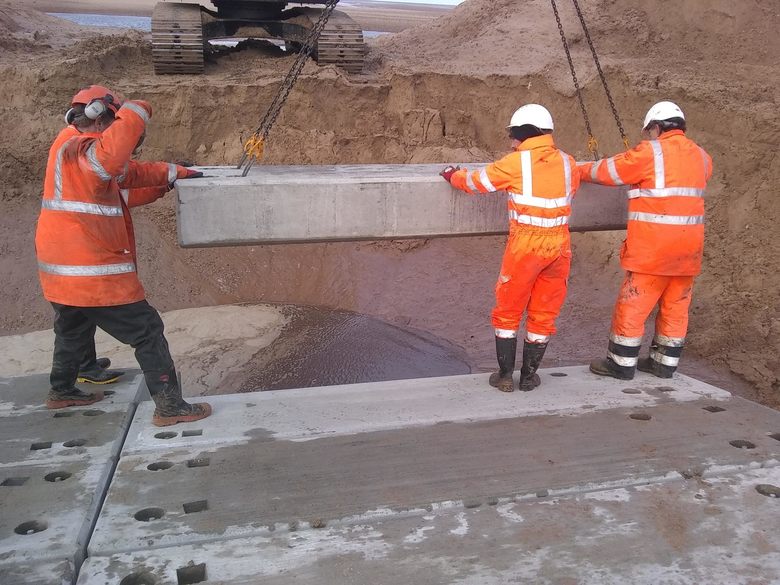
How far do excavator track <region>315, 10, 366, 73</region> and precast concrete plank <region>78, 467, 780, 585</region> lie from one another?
8.15 metres

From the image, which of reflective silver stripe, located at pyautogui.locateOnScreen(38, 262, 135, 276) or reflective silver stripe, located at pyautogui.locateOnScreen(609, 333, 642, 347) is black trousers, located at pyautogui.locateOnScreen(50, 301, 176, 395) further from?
reflective silver stripe, located at pyautogui.locateOnScreen(609, 333, 642, 347)

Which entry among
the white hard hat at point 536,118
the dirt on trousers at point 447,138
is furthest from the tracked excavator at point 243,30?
the white hard hat at point 536,118

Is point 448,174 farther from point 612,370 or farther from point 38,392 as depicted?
Answer: point 38,392

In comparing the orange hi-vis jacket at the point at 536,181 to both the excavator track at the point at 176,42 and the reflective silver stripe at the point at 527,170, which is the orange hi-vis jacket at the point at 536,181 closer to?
the reflective silver stripe at the point at 527,170

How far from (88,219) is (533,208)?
248cm

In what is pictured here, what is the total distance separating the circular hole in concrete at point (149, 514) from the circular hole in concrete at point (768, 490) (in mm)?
2613

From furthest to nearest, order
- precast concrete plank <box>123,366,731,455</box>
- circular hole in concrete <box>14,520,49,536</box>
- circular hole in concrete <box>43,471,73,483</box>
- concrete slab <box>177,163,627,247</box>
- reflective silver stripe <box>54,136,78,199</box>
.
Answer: concrete slab <box>177,163,627,247</box> → precast concrete plank <box>123,366,731,455</box> → reflective silver stripe <box>54,136,78,199</box> → circular hole in concrete <box>43,471,73,483</box> → circular hole in concrete <box>14,520,49,536</box>

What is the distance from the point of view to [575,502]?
288 cm

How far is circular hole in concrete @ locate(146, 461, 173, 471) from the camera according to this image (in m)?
3.12

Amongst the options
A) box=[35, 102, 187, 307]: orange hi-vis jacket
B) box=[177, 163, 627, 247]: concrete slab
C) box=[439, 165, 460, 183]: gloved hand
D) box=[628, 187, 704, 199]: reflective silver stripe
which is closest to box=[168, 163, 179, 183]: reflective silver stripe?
box=[177, 163, 627, 247]: concrete slab

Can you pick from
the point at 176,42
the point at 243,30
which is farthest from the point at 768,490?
the point at 243,30

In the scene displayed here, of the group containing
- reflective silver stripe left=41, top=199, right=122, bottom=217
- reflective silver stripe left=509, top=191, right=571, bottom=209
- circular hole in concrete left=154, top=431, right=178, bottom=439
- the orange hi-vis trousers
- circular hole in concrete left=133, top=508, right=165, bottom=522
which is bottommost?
circular hole in concrete left=133, top=508, right=165, bottom=522

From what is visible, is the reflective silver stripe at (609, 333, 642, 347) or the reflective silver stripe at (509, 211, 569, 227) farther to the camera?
the reflective silver stripe at (609, 333, 642, 347)

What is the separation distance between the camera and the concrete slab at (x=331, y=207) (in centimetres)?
409
